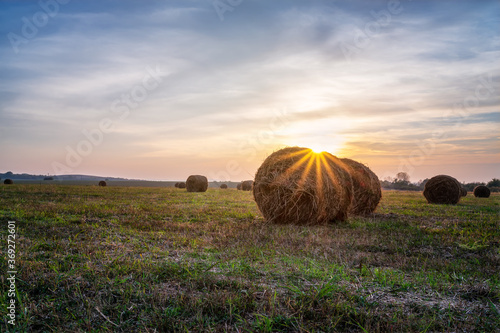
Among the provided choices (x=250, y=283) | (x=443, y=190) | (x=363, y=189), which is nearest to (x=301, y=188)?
(x=363, y=189)

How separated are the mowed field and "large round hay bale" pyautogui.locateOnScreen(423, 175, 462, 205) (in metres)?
14.4

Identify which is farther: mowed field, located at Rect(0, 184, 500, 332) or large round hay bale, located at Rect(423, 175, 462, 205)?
large round hay bale, located at Rect(423, 175, 462, 205)

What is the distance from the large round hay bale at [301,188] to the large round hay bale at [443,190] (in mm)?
12549

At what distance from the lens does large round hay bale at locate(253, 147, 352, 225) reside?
10.5 m

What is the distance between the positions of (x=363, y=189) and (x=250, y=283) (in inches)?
399

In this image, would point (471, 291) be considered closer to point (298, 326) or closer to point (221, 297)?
point (298, 326)

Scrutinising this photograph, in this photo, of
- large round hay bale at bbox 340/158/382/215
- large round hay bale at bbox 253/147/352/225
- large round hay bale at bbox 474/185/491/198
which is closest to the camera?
large round hay bale at bbox 253/147/352/225

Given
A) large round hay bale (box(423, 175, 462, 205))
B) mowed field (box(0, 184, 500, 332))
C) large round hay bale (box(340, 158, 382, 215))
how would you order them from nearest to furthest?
mowed field (box(0, 184, 500, 332)) → large round hay bale (box(340, 158, 382, 215)) → large round hay bale (box(423, 175, 462, 205))

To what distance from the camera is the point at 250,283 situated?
420cm

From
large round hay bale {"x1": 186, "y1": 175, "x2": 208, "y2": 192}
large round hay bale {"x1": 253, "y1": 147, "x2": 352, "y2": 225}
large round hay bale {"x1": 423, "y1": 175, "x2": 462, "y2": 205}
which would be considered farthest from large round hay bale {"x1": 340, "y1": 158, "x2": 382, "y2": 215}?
large round hay bale {"x1": 186, "y1": 175, "x2": 208, "y2": 192}

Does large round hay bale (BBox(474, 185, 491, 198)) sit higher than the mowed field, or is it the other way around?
large round hay bale (BBox(474, 185, 491, 198))

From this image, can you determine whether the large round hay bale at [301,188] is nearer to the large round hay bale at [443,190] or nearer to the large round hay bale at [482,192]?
the large round hay bale at [443,190]

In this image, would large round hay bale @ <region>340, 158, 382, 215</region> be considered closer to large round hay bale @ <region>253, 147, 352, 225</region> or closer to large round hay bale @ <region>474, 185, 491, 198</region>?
large round hay bale @ <region>253, 147, 352, 225</region>

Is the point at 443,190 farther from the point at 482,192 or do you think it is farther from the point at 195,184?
the point at 195,184
